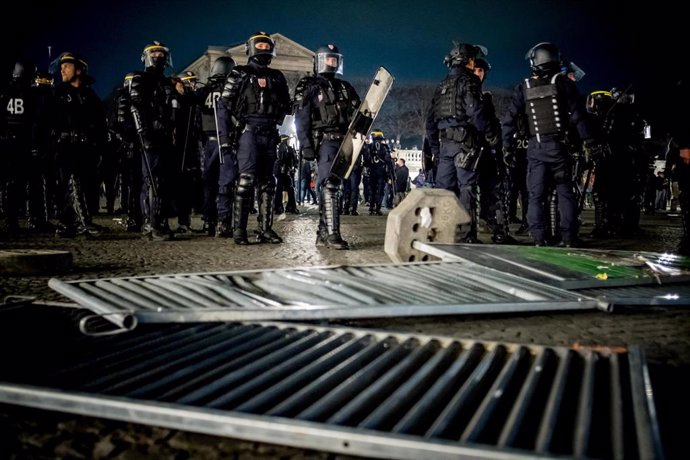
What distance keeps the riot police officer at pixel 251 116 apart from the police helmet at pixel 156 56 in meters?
1.23

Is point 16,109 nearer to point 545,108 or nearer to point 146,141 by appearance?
point 146,141

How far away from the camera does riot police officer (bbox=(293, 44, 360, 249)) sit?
5.73m

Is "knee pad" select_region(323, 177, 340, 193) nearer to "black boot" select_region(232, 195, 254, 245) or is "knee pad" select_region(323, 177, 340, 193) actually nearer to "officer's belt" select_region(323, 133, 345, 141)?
"officer's belt" select_region(323, 133, 345, 141)

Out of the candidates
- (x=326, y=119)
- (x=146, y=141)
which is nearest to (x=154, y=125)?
(x=146, y=141)

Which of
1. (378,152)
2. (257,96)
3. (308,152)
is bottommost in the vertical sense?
(308,152)

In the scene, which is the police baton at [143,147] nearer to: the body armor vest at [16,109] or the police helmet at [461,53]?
the body armor vest at [16,109]

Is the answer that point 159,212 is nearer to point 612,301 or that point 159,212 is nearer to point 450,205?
point 450,205

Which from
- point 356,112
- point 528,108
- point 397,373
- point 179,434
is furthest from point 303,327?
point 528,108

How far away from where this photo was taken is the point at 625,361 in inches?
70.8

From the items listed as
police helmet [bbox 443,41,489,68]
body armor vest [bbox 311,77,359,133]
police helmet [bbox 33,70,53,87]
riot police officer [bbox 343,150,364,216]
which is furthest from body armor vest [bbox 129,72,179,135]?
riot police officer [bbox 343,150,364,216]

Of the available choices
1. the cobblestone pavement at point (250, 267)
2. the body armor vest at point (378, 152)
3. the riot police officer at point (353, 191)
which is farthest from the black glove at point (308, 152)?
the body armor vest at point (378, 152)

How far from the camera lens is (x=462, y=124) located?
6.30 meters

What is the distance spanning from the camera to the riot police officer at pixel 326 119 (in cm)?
573

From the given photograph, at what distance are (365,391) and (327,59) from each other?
4968 millimetres
